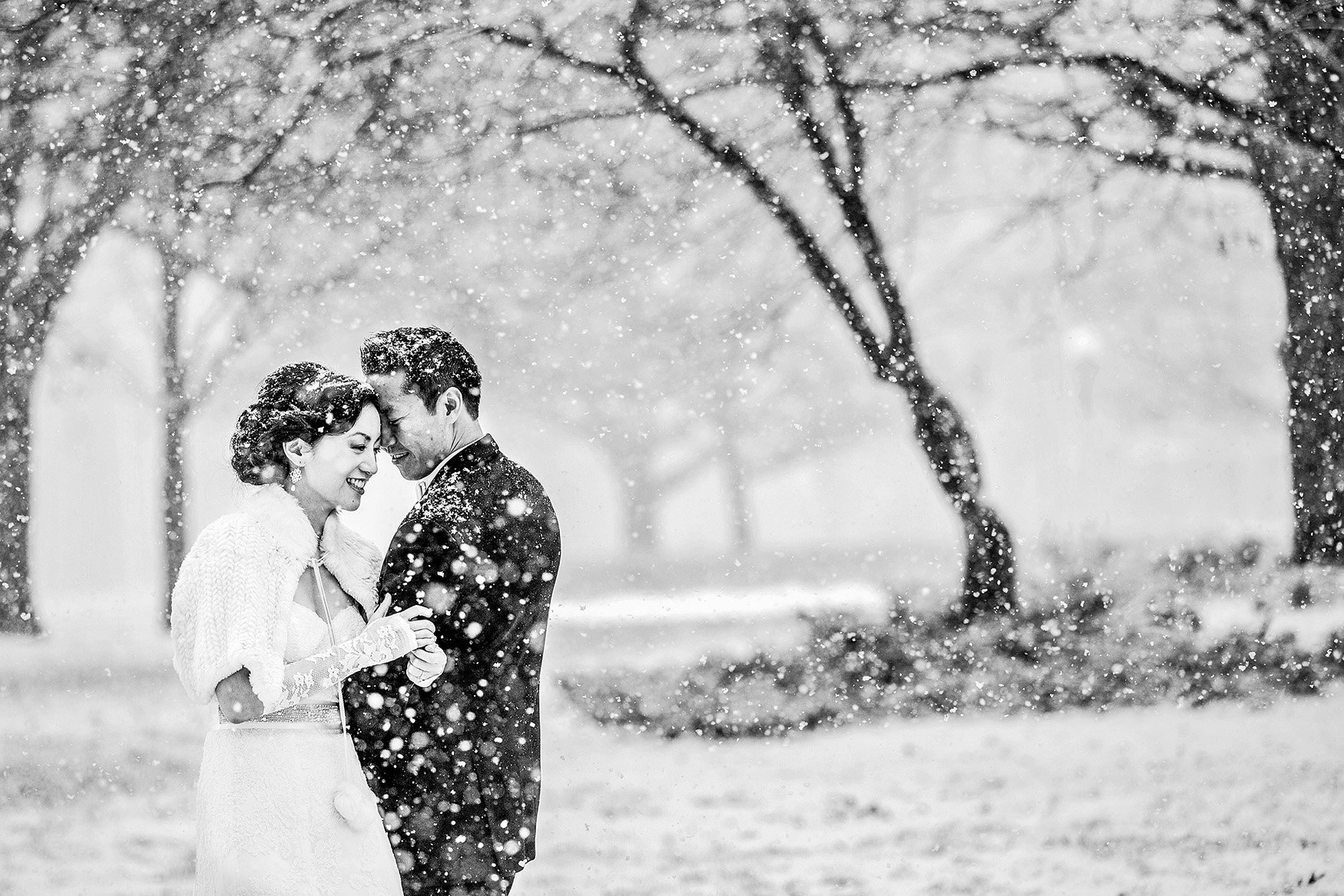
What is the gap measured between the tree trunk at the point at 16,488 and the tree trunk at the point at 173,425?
40 cm

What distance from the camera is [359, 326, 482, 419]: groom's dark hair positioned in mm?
2680

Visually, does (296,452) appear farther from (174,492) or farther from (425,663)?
(174,492)

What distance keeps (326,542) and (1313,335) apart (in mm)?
3085

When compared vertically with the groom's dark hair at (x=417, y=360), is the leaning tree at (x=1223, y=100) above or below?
above

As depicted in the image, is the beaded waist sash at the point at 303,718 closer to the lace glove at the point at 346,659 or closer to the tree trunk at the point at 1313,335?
the lace glove at the point at 346,659

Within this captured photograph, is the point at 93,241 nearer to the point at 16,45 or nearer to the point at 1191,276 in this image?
the point at 16,45

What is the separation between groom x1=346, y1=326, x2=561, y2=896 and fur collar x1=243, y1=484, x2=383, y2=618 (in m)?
0.04

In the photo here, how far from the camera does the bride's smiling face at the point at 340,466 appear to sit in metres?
2.42

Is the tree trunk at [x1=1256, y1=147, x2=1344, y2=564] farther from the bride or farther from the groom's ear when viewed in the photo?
the bride

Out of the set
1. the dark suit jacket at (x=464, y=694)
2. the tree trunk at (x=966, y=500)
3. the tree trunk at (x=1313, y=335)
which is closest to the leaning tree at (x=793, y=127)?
the tree trunk at (x=966, y=500)

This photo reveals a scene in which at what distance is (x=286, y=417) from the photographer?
7.77 ft

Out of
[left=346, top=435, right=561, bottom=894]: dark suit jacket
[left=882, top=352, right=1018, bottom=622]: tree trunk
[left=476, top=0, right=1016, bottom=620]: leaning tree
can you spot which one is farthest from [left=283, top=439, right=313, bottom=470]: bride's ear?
[left=882, top=352, right=1018, bottom=622]: tree trunk

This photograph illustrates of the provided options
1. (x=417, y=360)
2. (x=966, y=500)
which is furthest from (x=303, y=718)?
(x=966, y=500)

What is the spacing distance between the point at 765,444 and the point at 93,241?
84.1 inches
